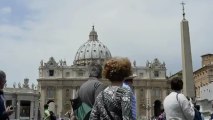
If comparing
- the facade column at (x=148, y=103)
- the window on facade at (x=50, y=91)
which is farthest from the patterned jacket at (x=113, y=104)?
the window on facade at (x=50, y=91)

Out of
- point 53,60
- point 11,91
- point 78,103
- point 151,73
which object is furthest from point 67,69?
point 78,103

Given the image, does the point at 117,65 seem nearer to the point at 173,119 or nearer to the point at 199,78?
the point at 173,119

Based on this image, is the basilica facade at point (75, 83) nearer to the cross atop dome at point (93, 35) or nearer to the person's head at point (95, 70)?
the cross atop dome at point (93, 35)

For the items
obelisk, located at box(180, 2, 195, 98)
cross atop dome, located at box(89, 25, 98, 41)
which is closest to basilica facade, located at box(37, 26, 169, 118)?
cross atop dome, located at box(89, 25, 98, 41)

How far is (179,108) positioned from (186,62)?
16878mm

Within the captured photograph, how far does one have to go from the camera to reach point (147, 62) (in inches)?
3821

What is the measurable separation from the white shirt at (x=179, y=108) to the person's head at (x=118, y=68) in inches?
69.9

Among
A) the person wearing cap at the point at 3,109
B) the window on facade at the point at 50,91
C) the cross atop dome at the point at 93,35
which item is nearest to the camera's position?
the person wearing cap at the point at 3,109

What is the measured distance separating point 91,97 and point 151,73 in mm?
88269

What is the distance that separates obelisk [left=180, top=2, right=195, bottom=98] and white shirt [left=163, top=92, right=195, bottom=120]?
15.8 meters

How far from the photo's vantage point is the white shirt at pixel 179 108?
231 inches

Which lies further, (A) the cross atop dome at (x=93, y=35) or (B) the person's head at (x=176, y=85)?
(A) the cross atop dome at (x=93, y=35)

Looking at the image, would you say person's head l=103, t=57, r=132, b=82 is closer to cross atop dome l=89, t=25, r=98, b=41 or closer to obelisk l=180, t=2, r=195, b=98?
obelisk l=180, t=2, r=195, b=98

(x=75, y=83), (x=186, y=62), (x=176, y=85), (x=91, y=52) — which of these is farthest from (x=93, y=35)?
(x=176, y=85)
